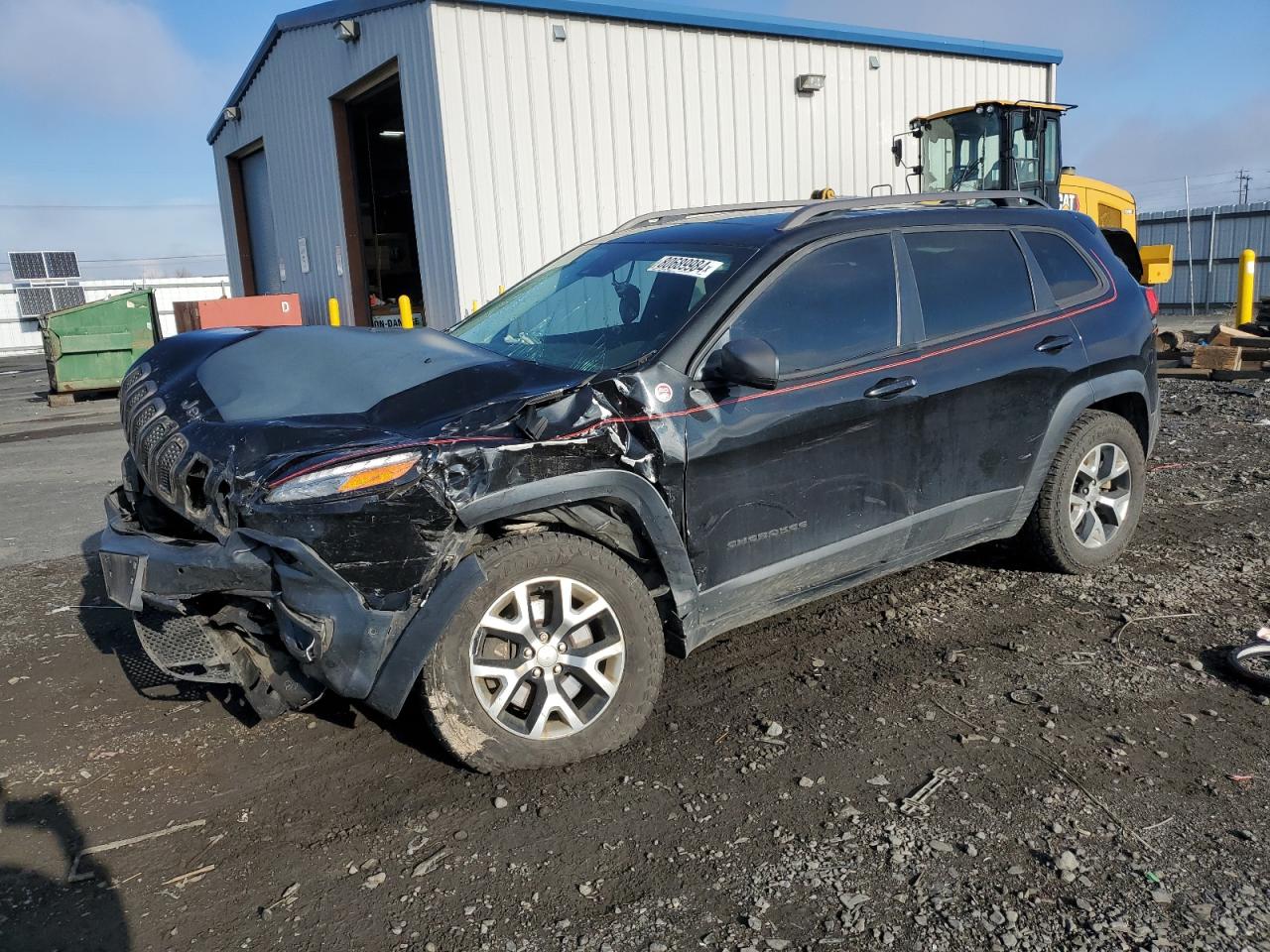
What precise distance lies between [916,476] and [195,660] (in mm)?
2824

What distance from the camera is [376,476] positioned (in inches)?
111

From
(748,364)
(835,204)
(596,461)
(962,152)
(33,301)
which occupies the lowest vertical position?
(596,461)

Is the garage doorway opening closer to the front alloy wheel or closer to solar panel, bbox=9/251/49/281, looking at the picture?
the front alloy wheel

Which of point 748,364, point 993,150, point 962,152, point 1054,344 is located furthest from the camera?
point 962,152

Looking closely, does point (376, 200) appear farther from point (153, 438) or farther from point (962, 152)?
point (153, 438)

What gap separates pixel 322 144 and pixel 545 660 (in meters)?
15.7

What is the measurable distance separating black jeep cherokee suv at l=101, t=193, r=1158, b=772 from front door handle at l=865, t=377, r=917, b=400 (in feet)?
0.06

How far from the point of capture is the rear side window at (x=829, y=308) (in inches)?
142

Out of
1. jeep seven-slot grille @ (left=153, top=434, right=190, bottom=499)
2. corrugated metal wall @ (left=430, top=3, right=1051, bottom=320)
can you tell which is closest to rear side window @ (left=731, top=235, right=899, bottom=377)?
jeep seven-slot grille @ (left=153, top=434, right=190, bottom=499)

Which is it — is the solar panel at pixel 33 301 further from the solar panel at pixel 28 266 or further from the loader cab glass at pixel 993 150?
the loader cab glass at pixel 993 150

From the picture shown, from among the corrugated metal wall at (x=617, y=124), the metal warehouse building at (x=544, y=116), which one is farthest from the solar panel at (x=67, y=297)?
the corrugated metal wall at (x=617, y=124)

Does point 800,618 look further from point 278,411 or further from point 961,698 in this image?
point 278,411

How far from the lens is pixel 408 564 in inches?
112

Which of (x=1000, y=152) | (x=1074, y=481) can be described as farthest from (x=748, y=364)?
(x=1000, y=152)
